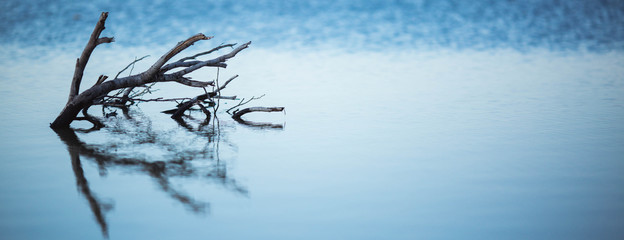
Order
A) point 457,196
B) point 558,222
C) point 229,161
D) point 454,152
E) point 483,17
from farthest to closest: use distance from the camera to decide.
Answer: point 483,17 < point 454,152 < point 229,161 < point 457,196 < point 558,222

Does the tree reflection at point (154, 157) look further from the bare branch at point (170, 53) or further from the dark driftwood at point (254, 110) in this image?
the bare branch at point (170, 53)

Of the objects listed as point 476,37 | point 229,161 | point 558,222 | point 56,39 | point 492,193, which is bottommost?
point 558,222

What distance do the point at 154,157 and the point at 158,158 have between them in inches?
2.9

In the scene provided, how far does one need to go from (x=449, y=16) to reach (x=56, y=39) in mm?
25249

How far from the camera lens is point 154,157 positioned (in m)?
6.58

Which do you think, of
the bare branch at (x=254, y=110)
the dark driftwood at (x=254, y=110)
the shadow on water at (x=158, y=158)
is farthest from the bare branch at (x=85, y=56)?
the bare branch at (x=254, y=110)

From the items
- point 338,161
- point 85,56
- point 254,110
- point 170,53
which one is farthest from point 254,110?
point 338,161

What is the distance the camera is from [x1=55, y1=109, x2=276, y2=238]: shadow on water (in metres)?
5.04

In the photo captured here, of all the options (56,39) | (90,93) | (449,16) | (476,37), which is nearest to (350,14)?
(449,16)

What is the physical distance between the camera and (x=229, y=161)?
6.44m

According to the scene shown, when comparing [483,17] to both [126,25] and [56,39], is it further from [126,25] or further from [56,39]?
[56,39]

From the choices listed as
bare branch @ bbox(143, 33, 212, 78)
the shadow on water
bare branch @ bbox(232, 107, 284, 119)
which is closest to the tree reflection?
the shadow on water

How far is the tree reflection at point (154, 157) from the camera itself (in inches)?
199

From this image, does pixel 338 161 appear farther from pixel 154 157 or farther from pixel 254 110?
pixel 254 110
